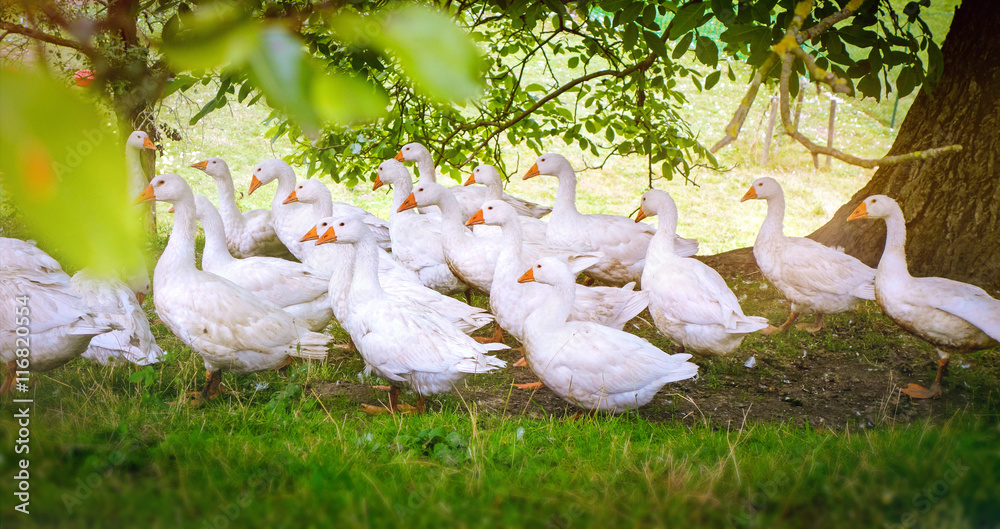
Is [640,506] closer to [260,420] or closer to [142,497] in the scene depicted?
[142,497]

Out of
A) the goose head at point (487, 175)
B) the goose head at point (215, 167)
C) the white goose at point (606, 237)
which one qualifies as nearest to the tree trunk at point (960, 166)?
the white goose at point (606, 237)

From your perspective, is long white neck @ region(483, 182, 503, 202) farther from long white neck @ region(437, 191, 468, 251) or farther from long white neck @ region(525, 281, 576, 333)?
long white neck @ region(525, 281, 576, 333)

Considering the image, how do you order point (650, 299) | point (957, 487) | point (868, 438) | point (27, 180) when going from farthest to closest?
point (650, 299)
point (868, 438)
point (957, 487)
point (27, 180)

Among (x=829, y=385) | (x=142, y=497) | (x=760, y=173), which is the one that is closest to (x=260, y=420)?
(x=142, y=497)

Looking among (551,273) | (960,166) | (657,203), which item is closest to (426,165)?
(657,203)

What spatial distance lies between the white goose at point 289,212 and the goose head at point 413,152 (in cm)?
70

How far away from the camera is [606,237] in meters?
5.52

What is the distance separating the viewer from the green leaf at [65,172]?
493 millimetres

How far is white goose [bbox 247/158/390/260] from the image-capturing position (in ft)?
18.5

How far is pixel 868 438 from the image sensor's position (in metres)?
2.64

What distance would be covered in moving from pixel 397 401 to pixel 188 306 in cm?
133

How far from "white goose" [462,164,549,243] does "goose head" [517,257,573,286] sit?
5.19 feet

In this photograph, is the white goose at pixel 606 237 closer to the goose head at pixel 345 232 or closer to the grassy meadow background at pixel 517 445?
the grassy meadow background at pixel 517 445

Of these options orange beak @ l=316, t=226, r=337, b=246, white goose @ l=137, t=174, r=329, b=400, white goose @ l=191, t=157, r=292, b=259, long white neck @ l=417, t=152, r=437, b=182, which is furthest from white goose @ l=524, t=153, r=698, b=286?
white goose @ l=191, t=157, r=292, b=259
